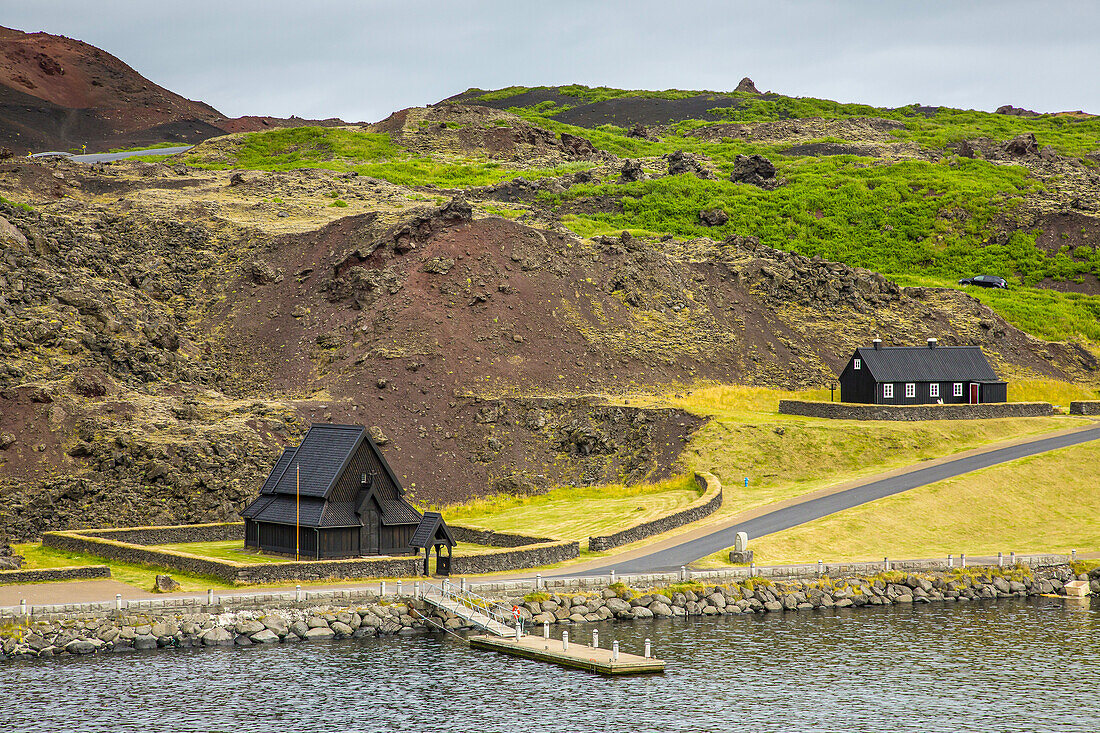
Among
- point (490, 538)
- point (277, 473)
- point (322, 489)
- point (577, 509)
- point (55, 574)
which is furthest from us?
point (577, 509)

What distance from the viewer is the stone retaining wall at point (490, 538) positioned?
2341 inches

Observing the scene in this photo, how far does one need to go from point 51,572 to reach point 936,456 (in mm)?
52427

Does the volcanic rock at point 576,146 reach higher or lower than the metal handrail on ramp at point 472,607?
higher

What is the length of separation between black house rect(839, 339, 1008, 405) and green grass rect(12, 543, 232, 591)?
4988 centimetres

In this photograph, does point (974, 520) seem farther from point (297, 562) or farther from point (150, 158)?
point (150, 158)

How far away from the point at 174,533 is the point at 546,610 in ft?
77.1

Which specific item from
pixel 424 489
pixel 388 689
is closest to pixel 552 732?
pixel 388 689

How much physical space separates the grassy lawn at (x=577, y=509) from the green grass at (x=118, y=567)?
17.5m

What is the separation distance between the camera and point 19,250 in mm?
83938

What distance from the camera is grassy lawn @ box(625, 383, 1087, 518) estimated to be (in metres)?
72.7

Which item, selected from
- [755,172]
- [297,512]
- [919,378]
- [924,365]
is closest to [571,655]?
[297,512]

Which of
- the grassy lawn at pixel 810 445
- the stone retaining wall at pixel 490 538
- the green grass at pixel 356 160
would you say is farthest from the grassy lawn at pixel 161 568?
the green grass at pixel 356 160

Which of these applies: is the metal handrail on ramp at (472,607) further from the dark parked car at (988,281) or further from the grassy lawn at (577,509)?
the dark parked car at (988,281)

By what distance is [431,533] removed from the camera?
2078 inches
